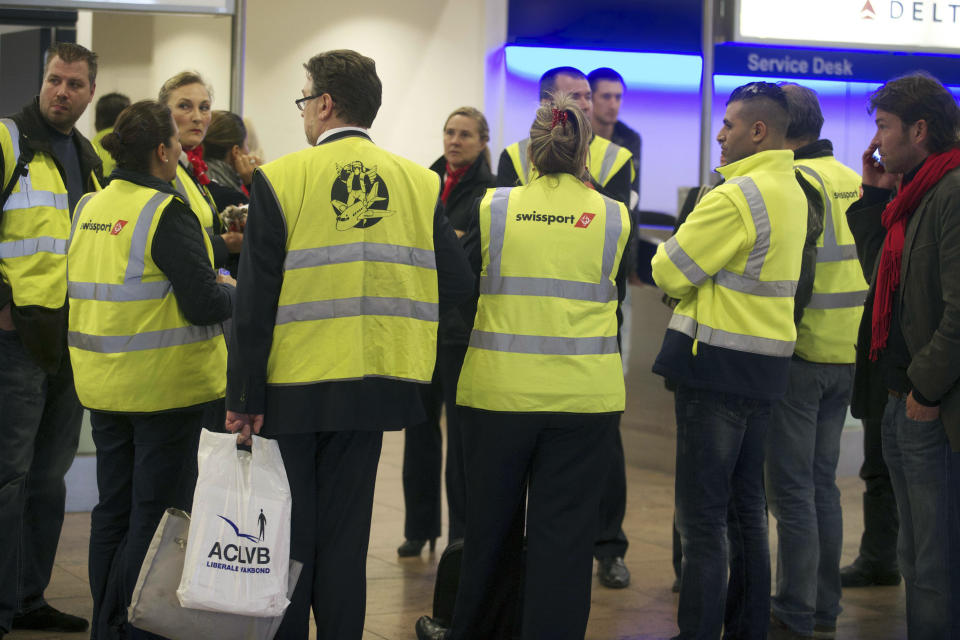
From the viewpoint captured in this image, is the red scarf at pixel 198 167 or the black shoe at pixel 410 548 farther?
the black shoe at pixel 410 548

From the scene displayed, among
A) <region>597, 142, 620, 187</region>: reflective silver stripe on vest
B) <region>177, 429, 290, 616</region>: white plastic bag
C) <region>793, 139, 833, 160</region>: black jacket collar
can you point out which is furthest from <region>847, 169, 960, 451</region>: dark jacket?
<region>177, 429, 290, 616</region>: white plastic bag

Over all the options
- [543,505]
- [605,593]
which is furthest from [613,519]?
[543,505]

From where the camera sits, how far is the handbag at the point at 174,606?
116 inches

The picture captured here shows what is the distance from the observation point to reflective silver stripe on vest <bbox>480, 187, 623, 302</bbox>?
3379 mm

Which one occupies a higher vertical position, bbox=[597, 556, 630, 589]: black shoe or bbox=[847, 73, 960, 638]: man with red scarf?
bbox=[847, 73, 960, 638]: man with red scarf

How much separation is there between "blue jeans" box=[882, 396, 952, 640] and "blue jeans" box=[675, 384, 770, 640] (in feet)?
1.47

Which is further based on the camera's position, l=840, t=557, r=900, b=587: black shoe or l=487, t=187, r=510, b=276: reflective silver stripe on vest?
l=840, t=557, r=900, b=587: black shoe

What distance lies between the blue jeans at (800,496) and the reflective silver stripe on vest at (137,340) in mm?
2066

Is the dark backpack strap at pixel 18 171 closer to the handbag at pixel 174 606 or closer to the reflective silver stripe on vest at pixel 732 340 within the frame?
the handbag at pixel 174 606

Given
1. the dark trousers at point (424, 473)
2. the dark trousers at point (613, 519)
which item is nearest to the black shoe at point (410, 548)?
the dark trousers at point (424, 473)

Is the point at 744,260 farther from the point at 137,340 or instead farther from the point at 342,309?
the point at 137,340

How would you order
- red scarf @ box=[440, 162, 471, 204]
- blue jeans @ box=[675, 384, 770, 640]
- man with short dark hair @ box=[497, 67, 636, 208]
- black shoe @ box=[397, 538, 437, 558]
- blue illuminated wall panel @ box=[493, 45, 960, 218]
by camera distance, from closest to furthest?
blue jeans @ box=[675, 384, 770, 640]
man with short dark hair @ box=[497, 67, 636, 208]
red scarf @ box=[440, 162, 471, 204]
black shoe @ box=[397, 538, 437, 558]
blue illuminated wall panel @ box=[493, 45, 960, 218]

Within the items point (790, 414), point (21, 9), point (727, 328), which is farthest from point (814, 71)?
point (21, 9)

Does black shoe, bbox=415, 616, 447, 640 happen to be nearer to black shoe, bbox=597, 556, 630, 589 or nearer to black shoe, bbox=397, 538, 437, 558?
black shoe, bbox=597, 556, 630, 589
